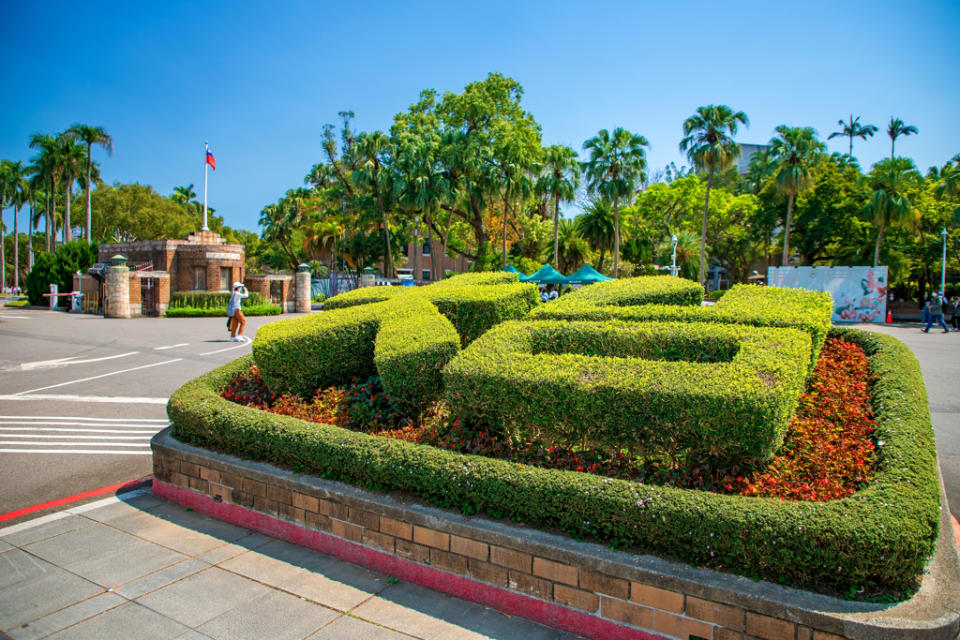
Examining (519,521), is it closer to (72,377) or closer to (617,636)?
(617,636)

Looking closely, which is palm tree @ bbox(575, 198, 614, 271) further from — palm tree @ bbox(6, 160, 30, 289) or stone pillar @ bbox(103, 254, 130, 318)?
palm tree @ bbox(6, 160, 30, 289)

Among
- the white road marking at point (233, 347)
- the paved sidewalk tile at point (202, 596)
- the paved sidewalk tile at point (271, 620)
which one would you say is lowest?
the paved sidewalk tile at point (202, 596)

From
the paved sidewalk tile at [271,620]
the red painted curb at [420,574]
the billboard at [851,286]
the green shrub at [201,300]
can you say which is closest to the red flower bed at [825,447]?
the red painted curb at [420,574]

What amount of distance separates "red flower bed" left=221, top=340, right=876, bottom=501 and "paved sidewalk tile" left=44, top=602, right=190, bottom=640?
2229mm

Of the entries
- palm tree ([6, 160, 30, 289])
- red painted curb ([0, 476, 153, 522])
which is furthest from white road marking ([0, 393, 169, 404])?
palm tree ([6, 160, 30, 289])

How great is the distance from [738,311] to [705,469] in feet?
8.83

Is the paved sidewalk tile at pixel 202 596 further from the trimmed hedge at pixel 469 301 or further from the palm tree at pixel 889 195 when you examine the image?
the palm tree at pixel 889 195

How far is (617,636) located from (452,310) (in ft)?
15.5

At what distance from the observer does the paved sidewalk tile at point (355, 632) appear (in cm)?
363

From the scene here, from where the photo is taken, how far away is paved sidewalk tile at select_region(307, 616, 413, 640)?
3.63 metres

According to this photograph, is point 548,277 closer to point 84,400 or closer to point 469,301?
point 84,400

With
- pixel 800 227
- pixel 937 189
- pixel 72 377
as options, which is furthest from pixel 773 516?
pixel 937 189

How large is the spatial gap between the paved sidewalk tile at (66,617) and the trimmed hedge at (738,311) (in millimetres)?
4942

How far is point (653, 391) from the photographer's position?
427 centimetres
